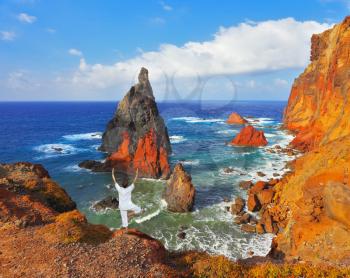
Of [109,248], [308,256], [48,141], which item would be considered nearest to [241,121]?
[48,141]

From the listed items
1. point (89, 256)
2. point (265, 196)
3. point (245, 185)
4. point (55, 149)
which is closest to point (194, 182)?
point (245, 185)

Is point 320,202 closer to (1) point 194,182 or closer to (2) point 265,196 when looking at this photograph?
(2) point 265,196

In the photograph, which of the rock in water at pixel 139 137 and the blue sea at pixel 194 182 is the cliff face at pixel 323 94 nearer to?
the blue sea at pixel 194 182

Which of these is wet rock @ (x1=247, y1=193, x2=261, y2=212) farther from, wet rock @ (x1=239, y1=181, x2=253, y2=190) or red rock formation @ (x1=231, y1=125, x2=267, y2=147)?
red rock formation @ (x1=231, y1=125, x2=267, y2=147)

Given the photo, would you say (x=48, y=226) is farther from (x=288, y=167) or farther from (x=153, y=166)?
(x=288, y=167)

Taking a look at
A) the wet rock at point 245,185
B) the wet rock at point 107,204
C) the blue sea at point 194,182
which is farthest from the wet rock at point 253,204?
the wet rock at point 107,204

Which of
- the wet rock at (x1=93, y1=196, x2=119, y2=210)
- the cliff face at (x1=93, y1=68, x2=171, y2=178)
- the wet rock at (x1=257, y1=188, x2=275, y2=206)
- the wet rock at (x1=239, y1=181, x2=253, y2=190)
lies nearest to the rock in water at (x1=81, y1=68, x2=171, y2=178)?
the cliff face at (x1=93, y1=68, x2=171, y2=178)
